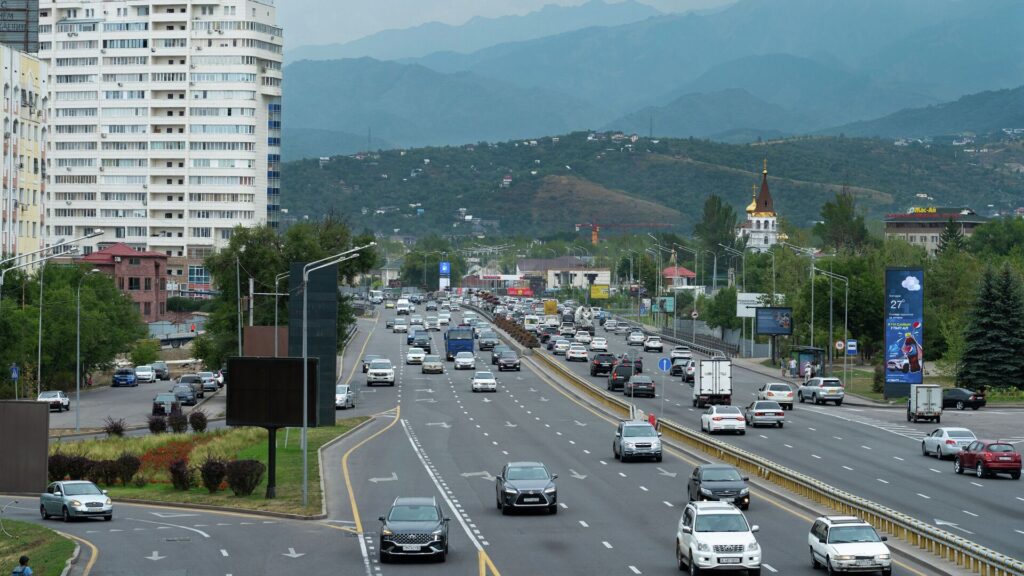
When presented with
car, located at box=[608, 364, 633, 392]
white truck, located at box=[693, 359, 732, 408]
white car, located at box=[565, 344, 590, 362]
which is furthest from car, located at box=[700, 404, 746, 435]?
white car, located at box=[565, 344, 590, 362]

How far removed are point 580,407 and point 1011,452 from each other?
3521 cm

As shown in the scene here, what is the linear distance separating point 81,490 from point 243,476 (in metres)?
5.16

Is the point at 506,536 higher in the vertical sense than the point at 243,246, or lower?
lower

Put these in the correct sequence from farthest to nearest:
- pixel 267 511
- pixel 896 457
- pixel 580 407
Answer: pixel 580 407
pixel 896 457
pixel 267 511

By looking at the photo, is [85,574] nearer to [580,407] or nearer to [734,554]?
[734,554]

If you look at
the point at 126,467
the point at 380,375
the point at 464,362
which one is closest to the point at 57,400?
the point at 380,375

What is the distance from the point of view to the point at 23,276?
105562 mm

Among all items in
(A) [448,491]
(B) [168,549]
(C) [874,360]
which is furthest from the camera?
(C) [874,360]

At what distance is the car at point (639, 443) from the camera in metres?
55.3

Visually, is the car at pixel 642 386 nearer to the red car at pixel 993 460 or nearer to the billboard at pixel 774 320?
the billboard at pixel 774 320

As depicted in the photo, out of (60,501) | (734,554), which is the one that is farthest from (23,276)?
(734,554)

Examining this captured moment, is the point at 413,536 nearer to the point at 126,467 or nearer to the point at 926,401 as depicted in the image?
the point at 126,467

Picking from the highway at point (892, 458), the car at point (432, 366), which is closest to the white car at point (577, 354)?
the car at point (432, 366)

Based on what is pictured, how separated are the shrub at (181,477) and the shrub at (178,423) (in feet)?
65.7
